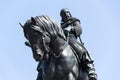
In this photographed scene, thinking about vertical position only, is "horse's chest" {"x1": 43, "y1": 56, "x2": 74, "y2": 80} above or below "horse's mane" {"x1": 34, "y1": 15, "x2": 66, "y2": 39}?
below

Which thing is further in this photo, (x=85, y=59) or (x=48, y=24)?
(x=85, y=59)

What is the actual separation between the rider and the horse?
0.19 m

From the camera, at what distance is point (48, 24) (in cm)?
1392

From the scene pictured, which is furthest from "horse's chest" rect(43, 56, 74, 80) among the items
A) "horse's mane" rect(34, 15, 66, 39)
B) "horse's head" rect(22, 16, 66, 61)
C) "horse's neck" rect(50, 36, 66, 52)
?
"horse's mane" rect(34, 15, 66, 39)

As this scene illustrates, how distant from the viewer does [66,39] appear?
47.7 feet

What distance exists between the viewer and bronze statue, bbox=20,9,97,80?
13625 mm

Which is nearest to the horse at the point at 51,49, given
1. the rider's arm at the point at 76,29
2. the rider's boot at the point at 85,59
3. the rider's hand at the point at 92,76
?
the rider's boot at the point at 85,59

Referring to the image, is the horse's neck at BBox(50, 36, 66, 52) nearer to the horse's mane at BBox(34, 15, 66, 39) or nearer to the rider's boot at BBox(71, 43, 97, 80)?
the horse's mane at BBox(34, 15, 66, 39)

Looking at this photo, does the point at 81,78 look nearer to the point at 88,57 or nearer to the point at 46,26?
the point at 88,57

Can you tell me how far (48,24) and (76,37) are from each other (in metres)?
1.49

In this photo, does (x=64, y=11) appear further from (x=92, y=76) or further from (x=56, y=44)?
(x=92, y=76)

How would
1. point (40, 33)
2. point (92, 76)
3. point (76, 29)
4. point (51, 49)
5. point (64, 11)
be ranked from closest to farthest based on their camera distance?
point (40, 33) < point (51, 49) < point (92, 76) < point (76, 29) < point (64, 11)

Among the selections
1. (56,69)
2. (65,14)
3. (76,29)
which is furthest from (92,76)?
(65,14)

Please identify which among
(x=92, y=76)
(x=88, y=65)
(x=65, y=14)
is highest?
(x=65, y=14)
